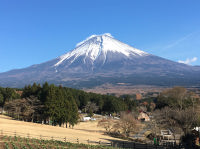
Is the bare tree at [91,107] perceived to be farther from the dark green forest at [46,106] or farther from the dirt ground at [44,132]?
the dirt ground at [44,132]

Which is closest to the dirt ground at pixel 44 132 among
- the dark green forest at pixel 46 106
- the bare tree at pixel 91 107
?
the dark green forest at pixel 46 106

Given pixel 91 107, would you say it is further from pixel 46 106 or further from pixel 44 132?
pixel 44 132

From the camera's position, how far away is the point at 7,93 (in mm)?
57719

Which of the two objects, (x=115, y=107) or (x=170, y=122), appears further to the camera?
(x=115, y=107)

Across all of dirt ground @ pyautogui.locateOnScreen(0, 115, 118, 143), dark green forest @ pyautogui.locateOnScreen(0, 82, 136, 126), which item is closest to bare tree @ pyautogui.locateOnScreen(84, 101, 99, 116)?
dark green forest @ pyautogui.locateOnScreen(0, 82, 136, 126)

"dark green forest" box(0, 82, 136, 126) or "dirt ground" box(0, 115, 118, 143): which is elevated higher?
"dark green forest" box(0, 82, 136, 126)

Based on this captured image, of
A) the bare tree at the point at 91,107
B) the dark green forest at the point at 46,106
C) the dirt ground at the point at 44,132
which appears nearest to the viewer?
the dirt ground at the point at 44,132

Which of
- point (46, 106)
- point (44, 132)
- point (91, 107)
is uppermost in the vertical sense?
point (46, 106)

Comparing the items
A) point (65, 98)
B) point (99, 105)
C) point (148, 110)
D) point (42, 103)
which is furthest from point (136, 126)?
point (148, 110)

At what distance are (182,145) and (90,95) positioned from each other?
55.1 metres

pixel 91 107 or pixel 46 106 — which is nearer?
pixel 46 106

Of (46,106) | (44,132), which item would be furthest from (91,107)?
(44,132)

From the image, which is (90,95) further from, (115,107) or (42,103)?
(42,103)

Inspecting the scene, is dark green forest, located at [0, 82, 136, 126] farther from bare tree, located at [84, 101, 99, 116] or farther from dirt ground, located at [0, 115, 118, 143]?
bare tree, located at [84, 101, 99, 116]
